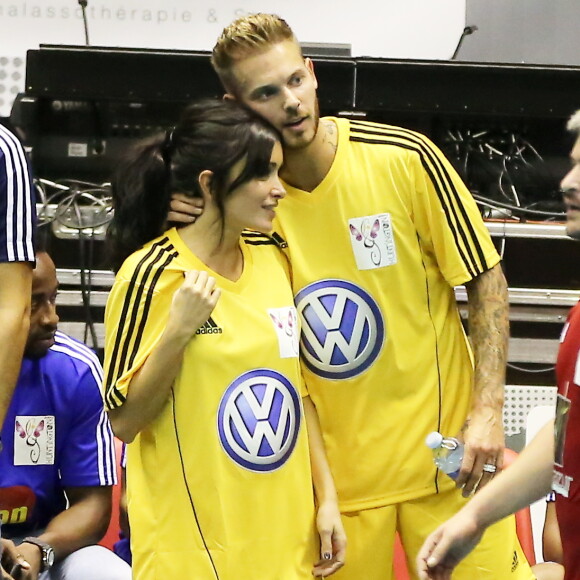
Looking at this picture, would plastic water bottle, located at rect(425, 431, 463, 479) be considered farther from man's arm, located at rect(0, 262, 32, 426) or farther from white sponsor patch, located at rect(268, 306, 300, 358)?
man's arm, located at rect(0, 262, 32, 426)

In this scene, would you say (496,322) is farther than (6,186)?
Yes

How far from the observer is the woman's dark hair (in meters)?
1.75

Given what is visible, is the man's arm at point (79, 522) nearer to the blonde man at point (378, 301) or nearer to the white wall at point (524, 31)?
the blonde man at point (378, 301)

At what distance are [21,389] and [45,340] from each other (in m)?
0.13

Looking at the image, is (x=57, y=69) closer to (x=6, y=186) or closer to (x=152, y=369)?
(x=6, y=186)

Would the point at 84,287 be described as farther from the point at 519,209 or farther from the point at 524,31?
the point at 524,31

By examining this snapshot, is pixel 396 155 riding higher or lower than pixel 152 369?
higher

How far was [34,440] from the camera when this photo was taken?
2.45m

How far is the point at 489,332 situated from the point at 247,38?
70 centimetres

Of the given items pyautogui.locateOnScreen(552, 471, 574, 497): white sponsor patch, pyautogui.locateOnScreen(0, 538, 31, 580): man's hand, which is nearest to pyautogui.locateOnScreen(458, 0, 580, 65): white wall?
pyautogui.locateOnScreen(0, 538, 31, 580): man's hand

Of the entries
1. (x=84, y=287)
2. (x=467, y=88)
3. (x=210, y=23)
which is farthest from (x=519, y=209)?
(x=210, y=23)

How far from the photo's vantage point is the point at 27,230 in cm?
171

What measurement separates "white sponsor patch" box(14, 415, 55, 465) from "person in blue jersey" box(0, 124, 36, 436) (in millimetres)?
766

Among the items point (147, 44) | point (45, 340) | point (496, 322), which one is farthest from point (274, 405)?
point (147, 44)
